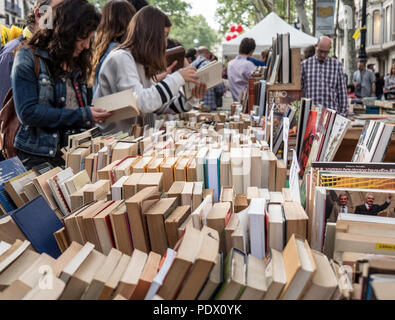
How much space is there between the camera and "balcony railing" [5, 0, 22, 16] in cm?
3584

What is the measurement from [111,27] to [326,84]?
353 cm

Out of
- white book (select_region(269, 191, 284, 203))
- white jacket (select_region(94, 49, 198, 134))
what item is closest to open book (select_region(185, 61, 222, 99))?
white jacket (select_region(94, 49, 198, 134))

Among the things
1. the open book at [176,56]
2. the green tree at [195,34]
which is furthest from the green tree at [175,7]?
the open book at [176,56]

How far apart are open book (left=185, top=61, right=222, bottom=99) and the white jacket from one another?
16.0 inches

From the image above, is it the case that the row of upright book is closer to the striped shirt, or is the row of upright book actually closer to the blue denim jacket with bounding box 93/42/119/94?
the blue denim jacket with bounding box 93/42/119/94

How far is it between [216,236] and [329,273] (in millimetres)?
296

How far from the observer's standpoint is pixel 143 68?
3225 mm

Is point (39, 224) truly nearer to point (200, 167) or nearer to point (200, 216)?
point (200, 216)

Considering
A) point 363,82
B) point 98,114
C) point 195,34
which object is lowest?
point 98,114

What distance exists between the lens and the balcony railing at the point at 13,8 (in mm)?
35844

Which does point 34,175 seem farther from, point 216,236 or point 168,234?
Answer: point 216,236

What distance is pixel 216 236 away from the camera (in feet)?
3.78

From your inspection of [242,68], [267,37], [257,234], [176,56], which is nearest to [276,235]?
[257,234]

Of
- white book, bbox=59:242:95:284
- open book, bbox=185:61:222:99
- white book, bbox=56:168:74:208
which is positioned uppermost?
open book, bbox=185:61:222:99
